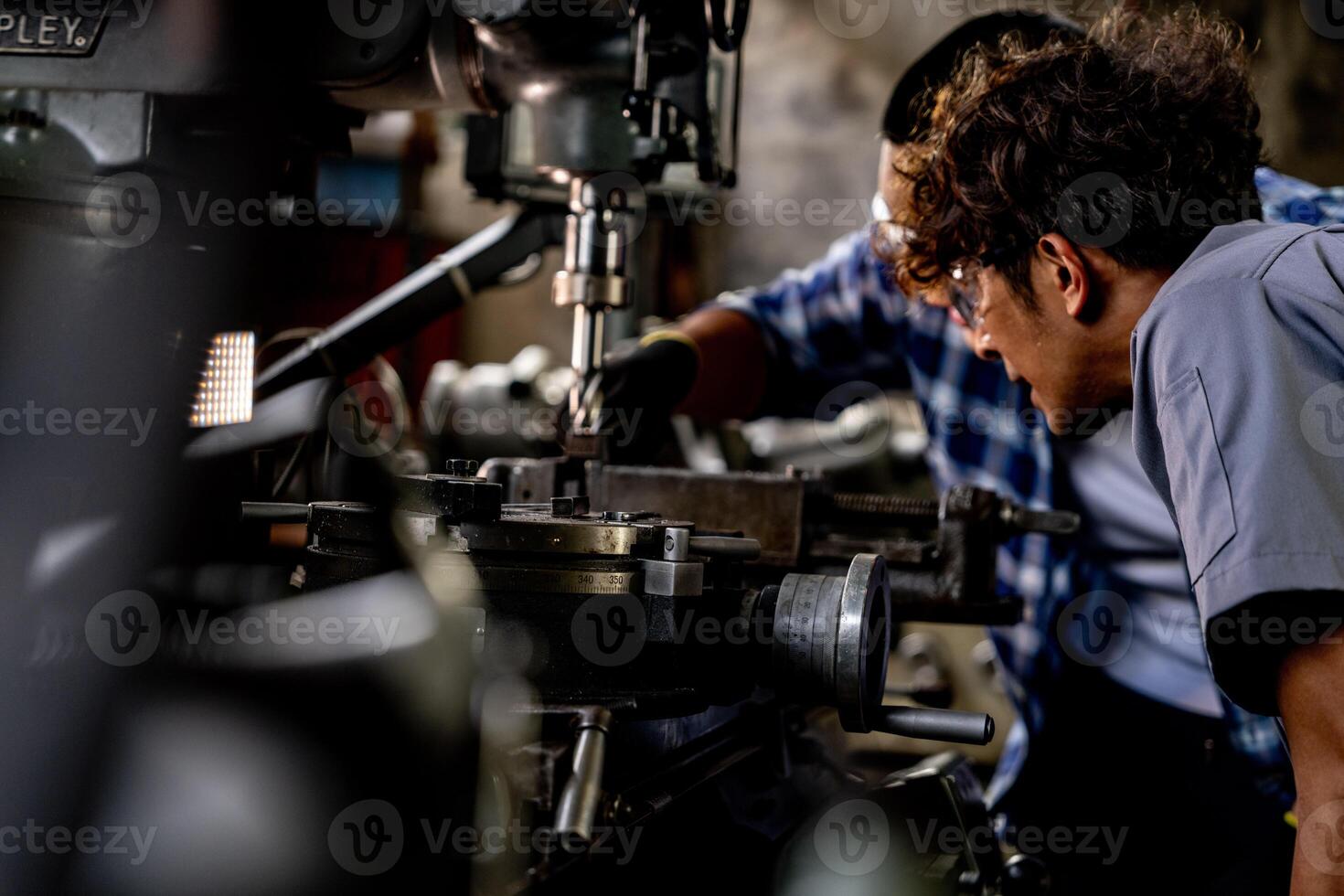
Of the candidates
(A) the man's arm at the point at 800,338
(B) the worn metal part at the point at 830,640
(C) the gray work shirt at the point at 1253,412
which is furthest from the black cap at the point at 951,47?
(B) the worn metal part at the point at 830,640

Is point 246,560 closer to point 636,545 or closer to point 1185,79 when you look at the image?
point 636,545

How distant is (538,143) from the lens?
48.9 inches

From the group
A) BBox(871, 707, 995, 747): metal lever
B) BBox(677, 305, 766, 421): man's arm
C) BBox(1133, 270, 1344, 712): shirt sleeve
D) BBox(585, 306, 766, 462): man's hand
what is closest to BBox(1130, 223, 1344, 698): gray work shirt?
→ BBox(1133, 270, 1344, 712): shirt sleeve

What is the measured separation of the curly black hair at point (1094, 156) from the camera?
1.08 metres

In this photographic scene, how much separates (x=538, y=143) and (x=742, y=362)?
88cm

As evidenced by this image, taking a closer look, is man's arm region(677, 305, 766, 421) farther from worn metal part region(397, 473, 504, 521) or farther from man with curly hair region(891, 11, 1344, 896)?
worn metal part region(397, 473, 504, 521)

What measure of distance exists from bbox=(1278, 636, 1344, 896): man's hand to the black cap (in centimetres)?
105

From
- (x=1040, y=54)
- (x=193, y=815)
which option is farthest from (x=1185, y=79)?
(x=193, y=815)

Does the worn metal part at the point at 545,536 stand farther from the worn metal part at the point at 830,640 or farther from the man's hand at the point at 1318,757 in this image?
the man's hand at the point at 1318,757

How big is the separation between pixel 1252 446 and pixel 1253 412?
0.02 metres

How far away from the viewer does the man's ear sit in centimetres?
108

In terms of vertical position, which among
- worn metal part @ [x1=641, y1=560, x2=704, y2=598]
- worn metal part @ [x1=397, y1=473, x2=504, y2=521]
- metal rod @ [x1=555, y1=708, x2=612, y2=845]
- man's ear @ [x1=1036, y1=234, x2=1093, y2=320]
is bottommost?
metal rod @ [x1=555, y1=708, x2=612, y2=845]

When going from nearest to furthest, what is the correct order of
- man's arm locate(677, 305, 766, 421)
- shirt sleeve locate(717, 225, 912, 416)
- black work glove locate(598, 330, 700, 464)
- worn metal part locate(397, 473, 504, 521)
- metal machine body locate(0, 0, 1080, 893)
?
metal machine body locate(0, 0, 1080, 893)
worn metal part locate(397, 473, 504, 521)
black work glove locate(598, 330, 700, 464)
man's arm locate(677, 305, 766, 421)
shirt sleeve locate(717, 225, 912, 416)

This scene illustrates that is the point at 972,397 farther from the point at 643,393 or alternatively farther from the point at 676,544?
the point at 676,544
